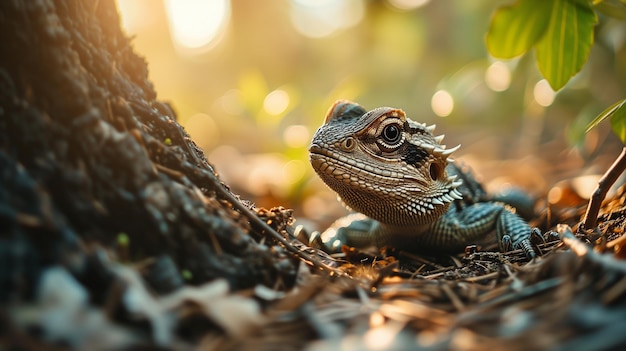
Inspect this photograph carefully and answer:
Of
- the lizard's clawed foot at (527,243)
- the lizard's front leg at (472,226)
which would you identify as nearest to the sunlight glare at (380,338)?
the lizard's clawed foot at (527,243)

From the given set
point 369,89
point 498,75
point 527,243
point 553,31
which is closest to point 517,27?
point 553,31

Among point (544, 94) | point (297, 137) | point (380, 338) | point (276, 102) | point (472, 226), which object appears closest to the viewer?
point (380, 338)

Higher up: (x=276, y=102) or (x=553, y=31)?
(x=276, y=102)

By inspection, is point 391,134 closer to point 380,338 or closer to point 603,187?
point 603,187

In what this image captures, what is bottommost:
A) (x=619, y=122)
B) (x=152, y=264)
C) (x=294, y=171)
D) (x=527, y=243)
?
(x=152, y=264)

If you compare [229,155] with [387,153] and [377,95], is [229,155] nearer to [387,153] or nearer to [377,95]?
[387,153]

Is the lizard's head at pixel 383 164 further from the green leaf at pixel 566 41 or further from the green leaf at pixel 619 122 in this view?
the green leaf at pixel 619 122

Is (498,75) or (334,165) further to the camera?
(498,75)
